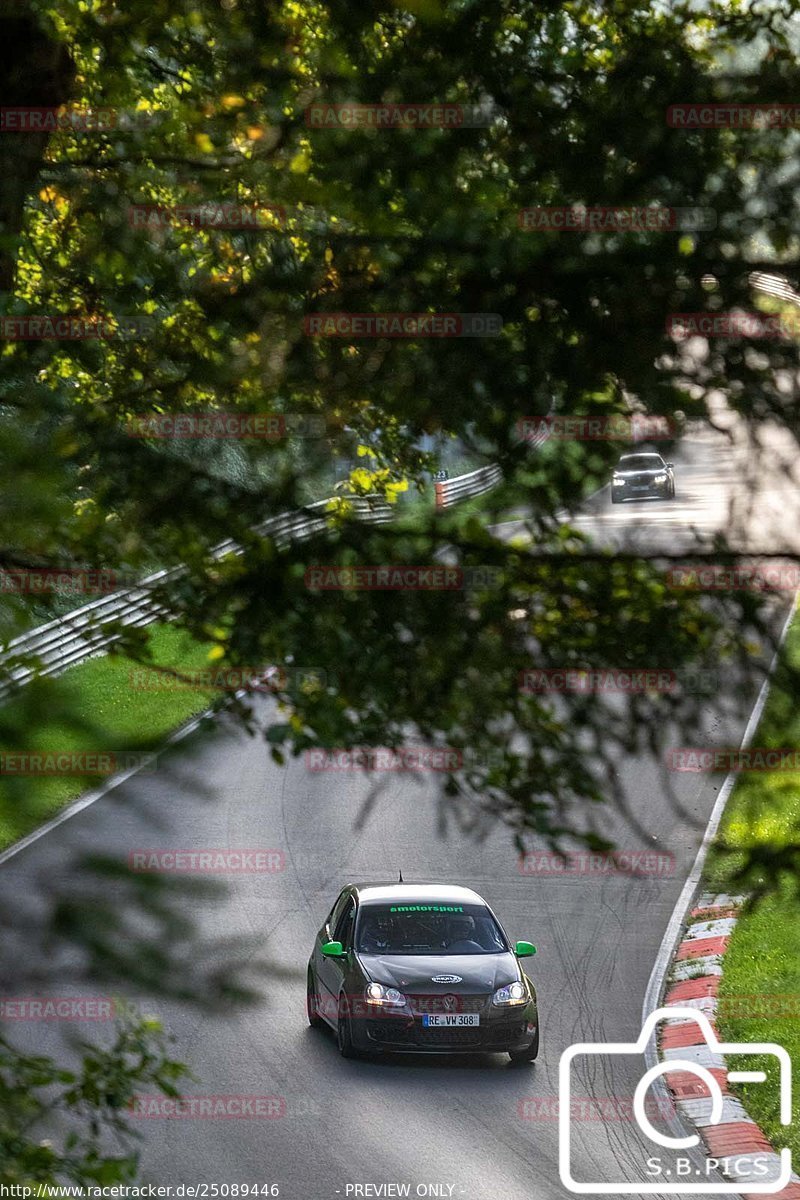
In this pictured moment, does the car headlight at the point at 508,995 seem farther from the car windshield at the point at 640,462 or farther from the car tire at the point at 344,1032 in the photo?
the car windshield at the point at 640,462

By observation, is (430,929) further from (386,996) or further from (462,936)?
(386,996)

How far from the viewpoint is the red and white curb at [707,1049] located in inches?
414

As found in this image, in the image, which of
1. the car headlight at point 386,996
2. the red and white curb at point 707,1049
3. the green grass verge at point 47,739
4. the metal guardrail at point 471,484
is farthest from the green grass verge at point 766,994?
the green grass verge at point 47,739

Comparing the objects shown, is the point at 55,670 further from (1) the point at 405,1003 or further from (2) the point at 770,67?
(1) the point at 405,1003

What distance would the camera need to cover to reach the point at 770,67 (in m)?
4.80

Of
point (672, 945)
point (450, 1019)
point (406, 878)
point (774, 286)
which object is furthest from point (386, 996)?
point (774, 286)

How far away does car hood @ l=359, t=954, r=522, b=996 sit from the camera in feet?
37.0

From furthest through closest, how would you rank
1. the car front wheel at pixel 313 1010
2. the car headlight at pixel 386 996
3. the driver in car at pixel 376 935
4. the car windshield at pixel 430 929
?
the car front wheel at pixel 313 1010, the car windshield at pixel 430 929, the driver in car at pixel 376 935, the car headlight at pixel 386 996

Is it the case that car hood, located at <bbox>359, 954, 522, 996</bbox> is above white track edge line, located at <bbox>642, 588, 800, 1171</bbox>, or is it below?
above

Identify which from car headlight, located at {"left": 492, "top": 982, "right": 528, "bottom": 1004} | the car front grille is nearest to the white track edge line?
car headlight, located at {"left": 492, "top": 982, "right": 528, "bottom": 1004}

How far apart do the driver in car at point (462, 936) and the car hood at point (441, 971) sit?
63 millimetres

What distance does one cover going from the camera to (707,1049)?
40.5 feet

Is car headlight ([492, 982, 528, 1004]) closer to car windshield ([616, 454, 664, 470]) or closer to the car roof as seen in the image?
the car roof

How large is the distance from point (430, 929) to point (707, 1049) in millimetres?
2824
